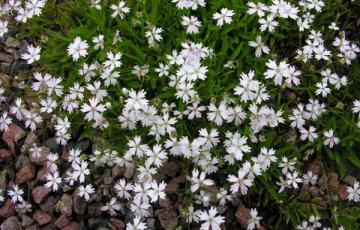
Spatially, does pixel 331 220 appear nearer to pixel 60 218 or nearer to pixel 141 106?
pixel 141 106

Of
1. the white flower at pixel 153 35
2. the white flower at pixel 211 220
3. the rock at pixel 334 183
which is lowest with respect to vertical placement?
the white flower at pixel 211 220

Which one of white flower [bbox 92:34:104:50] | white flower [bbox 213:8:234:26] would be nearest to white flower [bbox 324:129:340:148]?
white flower [bbox 213:8:234:26]

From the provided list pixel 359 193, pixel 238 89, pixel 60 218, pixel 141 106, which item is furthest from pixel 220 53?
pixel 60 218

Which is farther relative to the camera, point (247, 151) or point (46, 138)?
point (46, 138)

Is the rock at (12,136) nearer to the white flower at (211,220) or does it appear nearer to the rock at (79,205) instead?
the rock at (79,205)

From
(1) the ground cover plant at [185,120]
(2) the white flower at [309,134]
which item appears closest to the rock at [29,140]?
(1) the ground cover plant at [185,120]

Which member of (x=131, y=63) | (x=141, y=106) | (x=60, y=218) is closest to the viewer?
(x=141, y=106)
